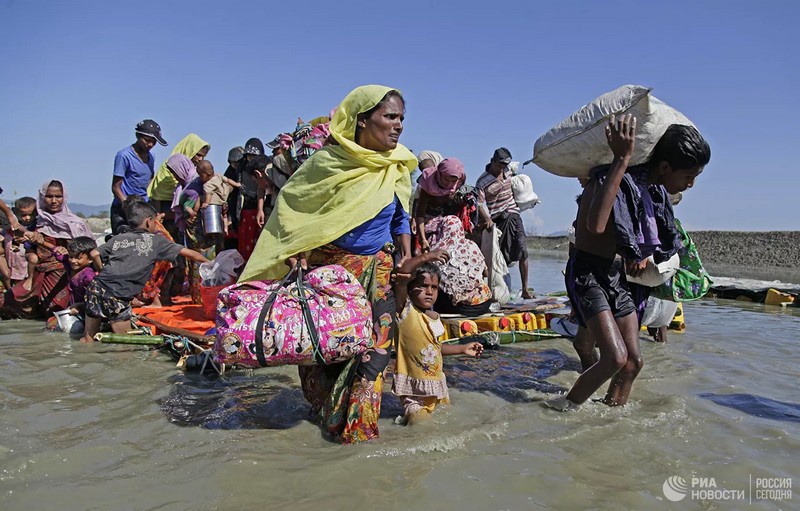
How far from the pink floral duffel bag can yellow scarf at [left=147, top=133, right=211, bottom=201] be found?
5171 millimetres

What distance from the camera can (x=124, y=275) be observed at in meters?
5.74

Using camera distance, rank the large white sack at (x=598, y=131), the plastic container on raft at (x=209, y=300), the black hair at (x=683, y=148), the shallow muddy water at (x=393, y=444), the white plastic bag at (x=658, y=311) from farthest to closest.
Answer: the plastic container on raft at (x=209, y=300), the white plastic bag at (x=658, y=311), the large white sack at (x=598, y=131), the black hair at (x=683, y=148), the shallow muddy water at (x=393, y=444)

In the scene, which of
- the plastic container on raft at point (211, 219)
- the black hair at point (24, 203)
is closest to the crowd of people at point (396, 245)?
the plastic container on raft at point (211, 219)

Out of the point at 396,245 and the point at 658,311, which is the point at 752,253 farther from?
the point at 396,245

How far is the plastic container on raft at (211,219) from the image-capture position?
22.4 ft

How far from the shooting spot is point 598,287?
3500 mm

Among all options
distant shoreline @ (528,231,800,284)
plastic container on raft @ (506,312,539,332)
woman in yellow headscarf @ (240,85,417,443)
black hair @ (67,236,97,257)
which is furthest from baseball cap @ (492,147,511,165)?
distant shoreline @ (528,231,800,284)

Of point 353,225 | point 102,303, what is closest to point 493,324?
point 353,225

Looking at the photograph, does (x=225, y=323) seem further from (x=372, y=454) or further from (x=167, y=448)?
(x=372, y=454)

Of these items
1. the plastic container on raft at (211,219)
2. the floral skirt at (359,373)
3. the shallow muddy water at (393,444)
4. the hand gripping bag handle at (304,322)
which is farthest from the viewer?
the plastic container on raft at (211,219)

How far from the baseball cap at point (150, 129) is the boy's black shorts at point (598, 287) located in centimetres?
583

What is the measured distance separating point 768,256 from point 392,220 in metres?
17.5

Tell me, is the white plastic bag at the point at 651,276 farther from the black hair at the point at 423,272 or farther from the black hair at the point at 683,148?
the black hair at the point at 423,272

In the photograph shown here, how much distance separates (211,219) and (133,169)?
1545 millimetres
